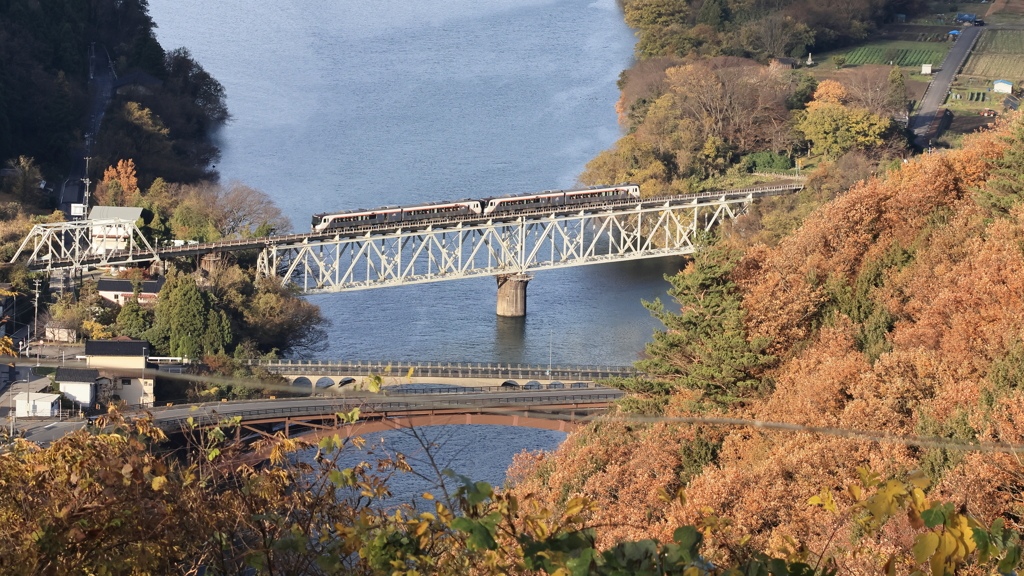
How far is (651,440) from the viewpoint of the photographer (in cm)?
1847

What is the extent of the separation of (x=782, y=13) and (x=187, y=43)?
35003 millimetres

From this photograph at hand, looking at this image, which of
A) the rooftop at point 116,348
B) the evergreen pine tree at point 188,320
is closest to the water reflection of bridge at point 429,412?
the rooftop at point 116,348

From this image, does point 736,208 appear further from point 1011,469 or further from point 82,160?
point 1011,469

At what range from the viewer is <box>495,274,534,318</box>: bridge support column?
38.5 m

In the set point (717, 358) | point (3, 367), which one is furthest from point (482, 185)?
point (717, 358)

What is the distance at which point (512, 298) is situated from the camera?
127 feet

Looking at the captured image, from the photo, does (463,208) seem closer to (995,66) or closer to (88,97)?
(88,97)

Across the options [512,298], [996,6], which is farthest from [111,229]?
[996,6]

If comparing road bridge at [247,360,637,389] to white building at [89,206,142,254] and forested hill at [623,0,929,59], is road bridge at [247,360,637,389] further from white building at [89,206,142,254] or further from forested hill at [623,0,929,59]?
forested hill at [623,0,929,59]

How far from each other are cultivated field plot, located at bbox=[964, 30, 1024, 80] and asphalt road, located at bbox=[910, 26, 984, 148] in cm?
57

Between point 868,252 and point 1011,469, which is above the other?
point 868,252

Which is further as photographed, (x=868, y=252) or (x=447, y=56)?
(x=447, y=56)

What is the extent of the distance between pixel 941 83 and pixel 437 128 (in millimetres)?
26399

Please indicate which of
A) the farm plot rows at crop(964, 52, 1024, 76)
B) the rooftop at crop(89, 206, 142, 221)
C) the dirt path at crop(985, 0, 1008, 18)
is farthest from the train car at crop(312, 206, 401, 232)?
the dirt path at crop(985, 0, 1008, 18)
